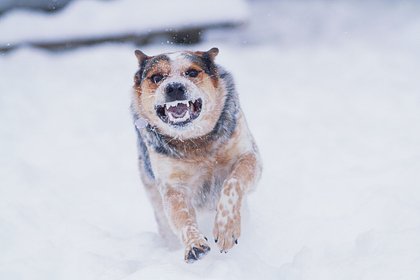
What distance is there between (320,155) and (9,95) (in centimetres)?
391

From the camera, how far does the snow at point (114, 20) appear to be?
26.2ft

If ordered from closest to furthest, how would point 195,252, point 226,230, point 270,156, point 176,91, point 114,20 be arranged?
point 195,252, point 226,230, point 176,91, point 270,156, point 114,20

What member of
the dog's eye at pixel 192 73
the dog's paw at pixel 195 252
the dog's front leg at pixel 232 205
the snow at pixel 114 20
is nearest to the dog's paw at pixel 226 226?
the dog's front leg at pixel 232 205

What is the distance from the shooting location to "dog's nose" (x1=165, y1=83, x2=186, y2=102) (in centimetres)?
302

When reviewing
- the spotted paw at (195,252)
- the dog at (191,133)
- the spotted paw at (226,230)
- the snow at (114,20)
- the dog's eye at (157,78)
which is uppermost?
the snow at (114,20)

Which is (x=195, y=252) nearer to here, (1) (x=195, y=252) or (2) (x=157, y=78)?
(1) (x=195, y=252)

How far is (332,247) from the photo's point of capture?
3.02 meters

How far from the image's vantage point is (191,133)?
128 inches

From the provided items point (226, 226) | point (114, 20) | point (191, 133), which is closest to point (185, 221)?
point (226, 226)

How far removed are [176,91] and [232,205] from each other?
2.33ft

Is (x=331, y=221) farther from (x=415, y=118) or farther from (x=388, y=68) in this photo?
(x=388, y=68)

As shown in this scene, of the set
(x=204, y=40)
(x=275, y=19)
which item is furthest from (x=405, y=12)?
(x=204, y=40)

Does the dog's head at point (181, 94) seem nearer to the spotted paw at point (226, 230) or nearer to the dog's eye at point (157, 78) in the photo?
the dog's eye at point (157, 78)

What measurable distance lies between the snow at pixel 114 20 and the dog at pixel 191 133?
4.69 meters
